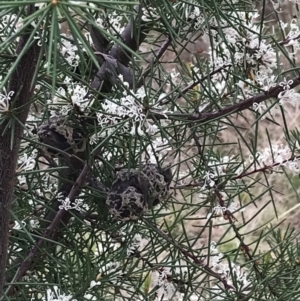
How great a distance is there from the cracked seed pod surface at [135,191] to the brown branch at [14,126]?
6 cm

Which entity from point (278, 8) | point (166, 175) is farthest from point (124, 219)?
point (278, 8)

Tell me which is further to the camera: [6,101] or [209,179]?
[209,179]

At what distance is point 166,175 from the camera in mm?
316

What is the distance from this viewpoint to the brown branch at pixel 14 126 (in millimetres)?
236

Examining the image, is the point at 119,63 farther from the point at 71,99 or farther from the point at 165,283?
the point at 165,283

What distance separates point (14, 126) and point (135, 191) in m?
0.08

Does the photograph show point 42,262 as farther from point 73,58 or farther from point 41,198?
point 73,58

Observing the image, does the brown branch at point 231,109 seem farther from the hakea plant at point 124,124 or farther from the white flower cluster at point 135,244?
the white flower cluster at point 135,244

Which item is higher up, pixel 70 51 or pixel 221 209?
pixel 70 51

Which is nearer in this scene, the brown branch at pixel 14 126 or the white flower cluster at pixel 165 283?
the brown branch at pixel 14 126

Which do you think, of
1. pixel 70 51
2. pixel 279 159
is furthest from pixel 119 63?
pixel 279 159

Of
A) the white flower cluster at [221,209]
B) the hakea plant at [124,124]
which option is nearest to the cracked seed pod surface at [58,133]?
the hakea plant at [124,124]

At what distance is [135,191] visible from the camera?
30cm

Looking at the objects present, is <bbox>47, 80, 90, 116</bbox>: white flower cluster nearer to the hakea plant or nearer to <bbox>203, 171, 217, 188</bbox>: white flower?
the hakea plant
